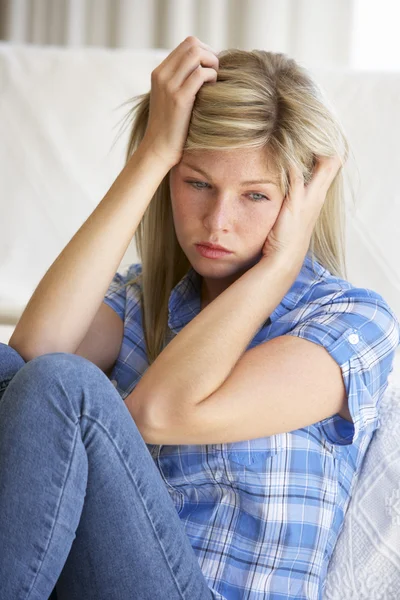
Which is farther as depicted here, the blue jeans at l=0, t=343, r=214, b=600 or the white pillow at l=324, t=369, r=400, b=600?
the white pillow at l=324, t=369, r=400, b=600

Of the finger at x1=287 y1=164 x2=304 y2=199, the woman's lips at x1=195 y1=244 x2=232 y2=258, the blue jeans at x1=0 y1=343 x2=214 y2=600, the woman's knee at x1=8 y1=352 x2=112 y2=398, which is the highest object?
the finger at x1=287 y1=164 x2=304 y2=199

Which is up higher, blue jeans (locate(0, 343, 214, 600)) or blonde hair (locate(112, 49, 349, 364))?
blonde hair (locate(112, 49, 349, 364))

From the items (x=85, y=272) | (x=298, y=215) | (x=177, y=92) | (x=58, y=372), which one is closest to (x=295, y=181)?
(x=298, y=215)

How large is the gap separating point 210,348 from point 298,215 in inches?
9.5

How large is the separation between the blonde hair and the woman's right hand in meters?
0.01

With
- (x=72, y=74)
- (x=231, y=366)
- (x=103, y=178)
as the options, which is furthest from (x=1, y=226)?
(x=231, y=366)

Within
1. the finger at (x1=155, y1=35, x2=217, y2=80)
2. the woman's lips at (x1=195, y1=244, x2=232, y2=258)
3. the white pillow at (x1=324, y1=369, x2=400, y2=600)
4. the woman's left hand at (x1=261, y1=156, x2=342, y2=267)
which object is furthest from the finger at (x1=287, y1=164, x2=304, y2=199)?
the white pillow at (x1=324, y1=369, x2=400, y2=600)

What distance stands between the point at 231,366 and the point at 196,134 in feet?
1.08

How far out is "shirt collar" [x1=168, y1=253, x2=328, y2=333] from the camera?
116cm

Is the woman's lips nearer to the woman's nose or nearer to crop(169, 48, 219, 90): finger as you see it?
the woman's nose

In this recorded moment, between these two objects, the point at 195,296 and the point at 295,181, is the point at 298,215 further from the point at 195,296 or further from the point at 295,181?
the point at 195,296

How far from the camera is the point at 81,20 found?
2.88 m

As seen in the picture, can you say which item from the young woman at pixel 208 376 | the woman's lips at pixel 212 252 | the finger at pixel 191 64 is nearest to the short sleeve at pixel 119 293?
the young woman at pixel 208 376

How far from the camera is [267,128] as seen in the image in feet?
3.68
